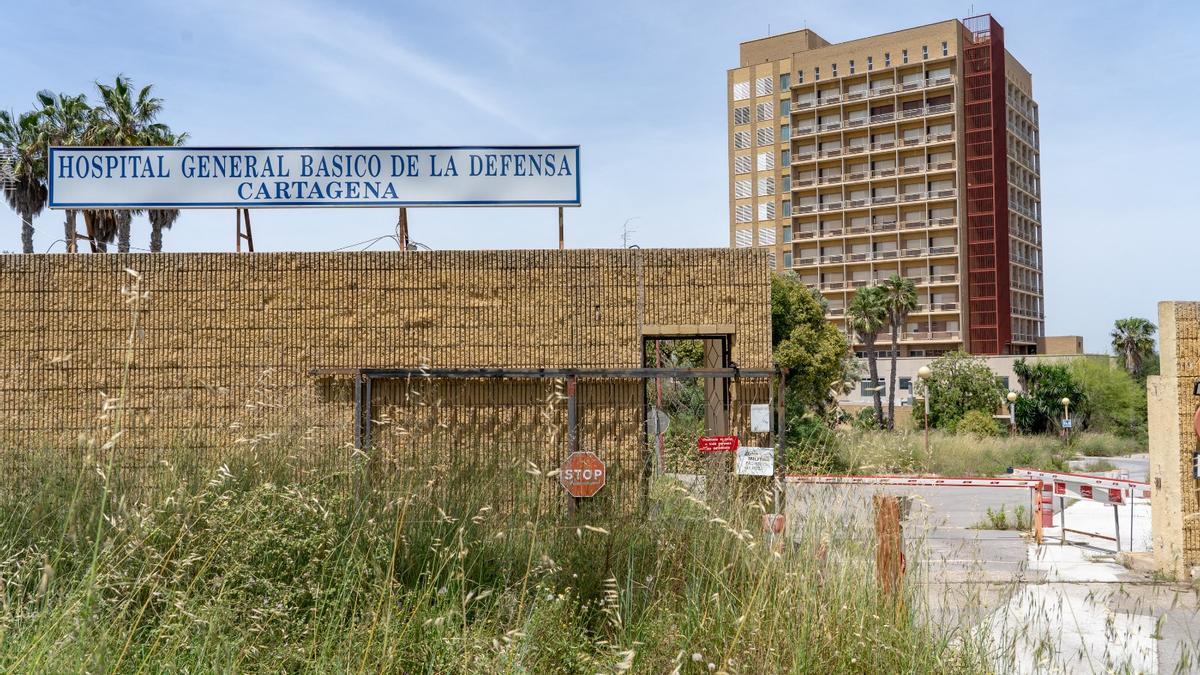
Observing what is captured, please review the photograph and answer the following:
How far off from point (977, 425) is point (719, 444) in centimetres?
3829

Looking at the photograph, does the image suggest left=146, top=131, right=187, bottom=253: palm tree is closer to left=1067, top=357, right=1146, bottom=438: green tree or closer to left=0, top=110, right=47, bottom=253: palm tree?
left=0, top=110, right=47, bottom=253: palm tree

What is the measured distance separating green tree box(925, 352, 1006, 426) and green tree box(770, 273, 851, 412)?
39.2 feet

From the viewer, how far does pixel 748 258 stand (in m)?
11.7

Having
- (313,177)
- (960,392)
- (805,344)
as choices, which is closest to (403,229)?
(313,177)

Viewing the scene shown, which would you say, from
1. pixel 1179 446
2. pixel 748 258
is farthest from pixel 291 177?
pixel 1179 446

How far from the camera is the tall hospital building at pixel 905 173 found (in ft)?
237

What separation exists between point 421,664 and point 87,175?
393 inches

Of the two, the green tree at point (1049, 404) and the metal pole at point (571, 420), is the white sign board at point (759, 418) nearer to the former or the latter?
the metal pole at point (571, 420)

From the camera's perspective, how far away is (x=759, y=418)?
11.0m

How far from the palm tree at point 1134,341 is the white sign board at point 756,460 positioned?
61049mm

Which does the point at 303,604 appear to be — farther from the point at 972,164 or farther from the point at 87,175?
the point at 972,164

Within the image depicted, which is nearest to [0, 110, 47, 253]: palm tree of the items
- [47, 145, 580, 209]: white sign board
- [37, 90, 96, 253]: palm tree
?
[37, 90, 96, 253]: palm tree

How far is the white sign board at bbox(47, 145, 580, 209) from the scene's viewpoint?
1212 centimetres

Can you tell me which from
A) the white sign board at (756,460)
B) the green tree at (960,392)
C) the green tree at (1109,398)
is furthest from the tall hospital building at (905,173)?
the white sign board at (756,460)
